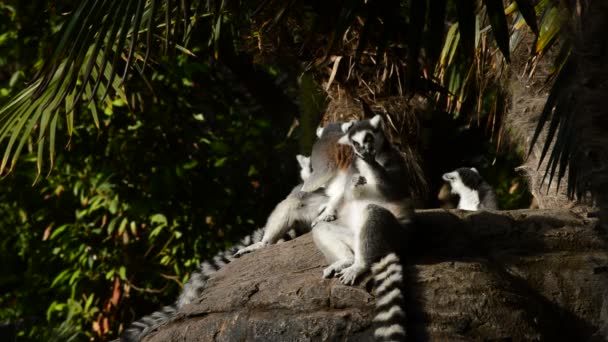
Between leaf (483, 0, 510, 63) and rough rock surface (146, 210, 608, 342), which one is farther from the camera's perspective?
rough rock surface (146, 210, 608, 342)

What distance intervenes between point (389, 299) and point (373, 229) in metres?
→ 0.50

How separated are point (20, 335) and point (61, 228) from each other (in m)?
2.67

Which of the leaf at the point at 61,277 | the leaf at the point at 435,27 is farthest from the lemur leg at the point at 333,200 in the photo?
the leaf at the point at 61,277

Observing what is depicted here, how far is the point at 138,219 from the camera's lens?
7.82 metres

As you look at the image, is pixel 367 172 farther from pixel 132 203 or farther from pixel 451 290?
pixel 132 203

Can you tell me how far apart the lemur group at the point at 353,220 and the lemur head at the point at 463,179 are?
149mm

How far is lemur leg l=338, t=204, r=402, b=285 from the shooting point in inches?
184

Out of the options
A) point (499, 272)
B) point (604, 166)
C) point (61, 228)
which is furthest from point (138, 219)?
point (604, 166)

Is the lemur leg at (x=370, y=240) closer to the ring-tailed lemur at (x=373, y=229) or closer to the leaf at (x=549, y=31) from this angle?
the ring-tailed lemur at (x=373, y=229)

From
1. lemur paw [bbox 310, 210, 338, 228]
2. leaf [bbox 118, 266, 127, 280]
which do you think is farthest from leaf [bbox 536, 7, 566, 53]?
leaf [bbox 118, 266, 127, 280]

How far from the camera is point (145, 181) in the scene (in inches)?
307

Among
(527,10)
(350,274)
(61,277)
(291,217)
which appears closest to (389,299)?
(350,274)

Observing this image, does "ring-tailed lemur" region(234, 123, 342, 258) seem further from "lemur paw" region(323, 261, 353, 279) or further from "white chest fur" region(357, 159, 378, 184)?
"lemur paw" region(323, 261, 353, 279)

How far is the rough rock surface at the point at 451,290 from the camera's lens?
4.38 m
